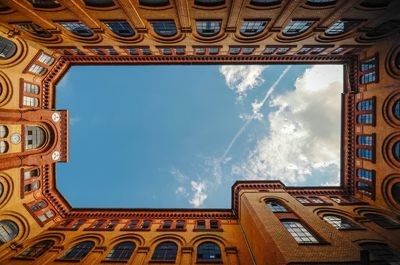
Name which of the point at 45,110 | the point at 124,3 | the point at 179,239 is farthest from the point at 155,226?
the point at 124,3

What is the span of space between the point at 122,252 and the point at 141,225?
472cm

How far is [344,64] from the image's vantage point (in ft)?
103

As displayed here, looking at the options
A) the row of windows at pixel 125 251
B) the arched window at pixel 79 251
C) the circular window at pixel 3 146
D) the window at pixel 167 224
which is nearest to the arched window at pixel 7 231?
the row of windows at pixel 125 251

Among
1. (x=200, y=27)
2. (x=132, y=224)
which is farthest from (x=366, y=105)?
(x=132, y=224)

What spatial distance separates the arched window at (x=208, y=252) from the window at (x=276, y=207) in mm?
7010

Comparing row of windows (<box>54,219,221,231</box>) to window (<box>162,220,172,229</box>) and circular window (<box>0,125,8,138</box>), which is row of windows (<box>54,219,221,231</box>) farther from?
circular window (<box>0,125,8,138</box>)

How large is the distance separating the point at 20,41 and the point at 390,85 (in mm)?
39544

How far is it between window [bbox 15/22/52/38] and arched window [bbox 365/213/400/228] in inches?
1560

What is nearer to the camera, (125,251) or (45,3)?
(45,3)

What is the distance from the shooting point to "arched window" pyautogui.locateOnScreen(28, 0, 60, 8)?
58.8 ft

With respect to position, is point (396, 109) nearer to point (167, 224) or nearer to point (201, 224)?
point (201, 224)

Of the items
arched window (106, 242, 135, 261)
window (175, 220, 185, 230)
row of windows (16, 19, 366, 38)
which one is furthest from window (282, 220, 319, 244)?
row of windows (16, 19, 366, 38)

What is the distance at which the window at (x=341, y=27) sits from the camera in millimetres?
21163

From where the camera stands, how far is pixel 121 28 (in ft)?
73.2
